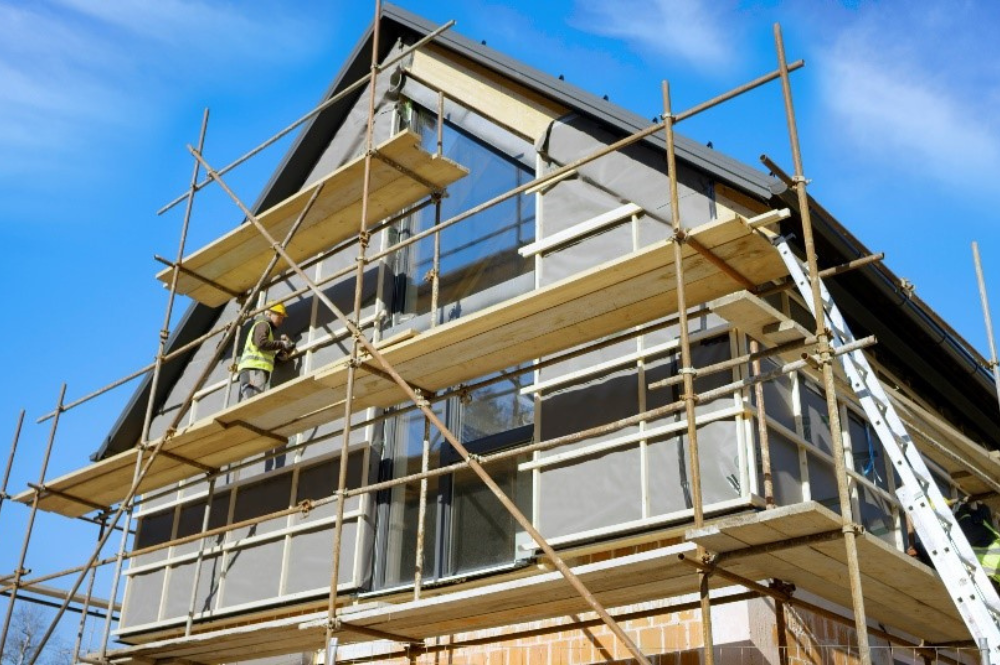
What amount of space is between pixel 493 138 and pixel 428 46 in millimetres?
1654

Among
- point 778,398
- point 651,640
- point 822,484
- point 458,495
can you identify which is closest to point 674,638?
point 651,640

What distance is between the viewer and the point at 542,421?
408 inches

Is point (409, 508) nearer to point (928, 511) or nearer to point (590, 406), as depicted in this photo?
point (590, 406)

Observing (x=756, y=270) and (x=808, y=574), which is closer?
(x=808, y=574)

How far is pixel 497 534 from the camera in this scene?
10680mm

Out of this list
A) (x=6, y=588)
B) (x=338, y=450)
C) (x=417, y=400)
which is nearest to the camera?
Result: (x=417, y=400)

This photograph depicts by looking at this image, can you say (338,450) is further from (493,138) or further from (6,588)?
(6,588)

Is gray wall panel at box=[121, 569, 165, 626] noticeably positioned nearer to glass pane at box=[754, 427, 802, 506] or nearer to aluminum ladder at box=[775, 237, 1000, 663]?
glass pane at box=[754, 427, 802, 506]

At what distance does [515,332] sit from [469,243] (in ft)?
8.86

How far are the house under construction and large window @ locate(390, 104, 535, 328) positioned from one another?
0.12 ft

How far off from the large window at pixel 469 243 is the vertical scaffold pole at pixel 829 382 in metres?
3.44

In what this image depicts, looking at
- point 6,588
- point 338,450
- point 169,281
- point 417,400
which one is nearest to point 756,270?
point 417,400

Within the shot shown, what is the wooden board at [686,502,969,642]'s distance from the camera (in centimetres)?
693

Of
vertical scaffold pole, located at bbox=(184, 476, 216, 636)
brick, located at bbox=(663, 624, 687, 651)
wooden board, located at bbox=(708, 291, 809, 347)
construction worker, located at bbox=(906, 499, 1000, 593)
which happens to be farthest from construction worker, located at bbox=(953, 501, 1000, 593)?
vertical scaffold pole, located at bbox=(184, 476, 216, 636)
